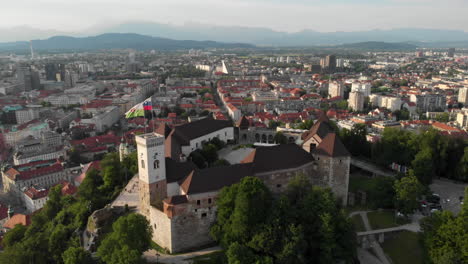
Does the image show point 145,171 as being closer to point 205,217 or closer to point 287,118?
point 205,217

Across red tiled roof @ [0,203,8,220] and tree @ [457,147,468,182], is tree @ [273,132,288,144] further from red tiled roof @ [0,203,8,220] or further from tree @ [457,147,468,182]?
red tiled roof @ [0,203,8,220]

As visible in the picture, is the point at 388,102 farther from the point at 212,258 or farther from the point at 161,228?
the point at 161,228

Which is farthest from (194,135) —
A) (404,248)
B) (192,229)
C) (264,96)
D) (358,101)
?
(358,101)

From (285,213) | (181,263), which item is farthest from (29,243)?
(285,213)

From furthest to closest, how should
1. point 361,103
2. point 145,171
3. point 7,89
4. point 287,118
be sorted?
1. point 7,89
2. point 361,103
3. point 287,118
4. point 145,171

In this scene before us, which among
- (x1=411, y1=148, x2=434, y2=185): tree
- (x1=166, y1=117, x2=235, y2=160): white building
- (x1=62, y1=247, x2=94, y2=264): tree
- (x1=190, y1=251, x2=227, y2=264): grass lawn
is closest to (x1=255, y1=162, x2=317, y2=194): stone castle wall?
(x1=190, y1=251, x2=227, y2=264): grass lawn

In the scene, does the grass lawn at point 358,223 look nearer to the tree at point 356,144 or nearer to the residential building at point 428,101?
the tree at point 356,144
